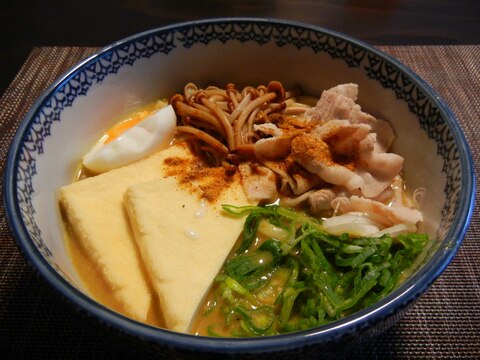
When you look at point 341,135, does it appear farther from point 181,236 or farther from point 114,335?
point 114,335

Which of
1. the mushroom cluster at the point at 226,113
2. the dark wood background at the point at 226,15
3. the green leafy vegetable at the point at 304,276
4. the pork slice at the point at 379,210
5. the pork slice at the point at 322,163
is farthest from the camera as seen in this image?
the dark wood background at the point at 226,15

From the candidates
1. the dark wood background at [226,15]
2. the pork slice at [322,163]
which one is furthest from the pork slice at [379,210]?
the dark wood background at [226,15]

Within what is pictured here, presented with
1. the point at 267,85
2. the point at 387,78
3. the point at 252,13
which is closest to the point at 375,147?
the point at 387,78

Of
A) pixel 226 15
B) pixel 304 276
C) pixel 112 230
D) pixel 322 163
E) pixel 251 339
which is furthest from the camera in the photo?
pixel 226 15

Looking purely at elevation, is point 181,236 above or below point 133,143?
below

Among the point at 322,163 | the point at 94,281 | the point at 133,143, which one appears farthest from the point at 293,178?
the point at 94,281

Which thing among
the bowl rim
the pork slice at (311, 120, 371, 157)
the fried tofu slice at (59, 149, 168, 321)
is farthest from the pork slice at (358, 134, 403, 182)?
the fried tofu slice at (59, 149, 168, 321)

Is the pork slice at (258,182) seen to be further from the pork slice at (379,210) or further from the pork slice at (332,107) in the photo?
the pork slice at (332,107)
